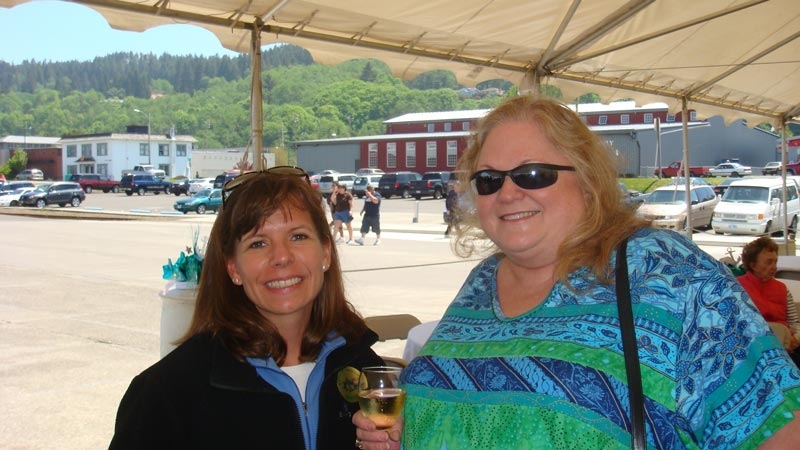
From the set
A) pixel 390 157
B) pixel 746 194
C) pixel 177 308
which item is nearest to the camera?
pixel 177 308

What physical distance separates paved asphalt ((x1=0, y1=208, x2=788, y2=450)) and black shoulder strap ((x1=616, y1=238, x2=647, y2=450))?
3642 millimetres

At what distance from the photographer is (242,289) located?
7.27ft

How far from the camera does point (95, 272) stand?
1439 centimetres

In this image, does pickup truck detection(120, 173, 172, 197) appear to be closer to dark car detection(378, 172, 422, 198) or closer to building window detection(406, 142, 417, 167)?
dark car detection(378, 172, 422, 198)

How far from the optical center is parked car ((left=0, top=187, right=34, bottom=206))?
44312 mm

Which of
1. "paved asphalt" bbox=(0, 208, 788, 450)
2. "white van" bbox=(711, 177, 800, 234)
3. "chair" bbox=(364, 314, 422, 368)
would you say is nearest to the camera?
"chair" bbox=(364, 314, 422, 368)

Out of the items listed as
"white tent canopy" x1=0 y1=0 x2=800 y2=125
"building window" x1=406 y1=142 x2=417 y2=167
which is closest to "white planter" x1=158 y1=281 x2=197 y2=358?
"white tent canopy" x1=0 y1=0 x2=800 y2=125

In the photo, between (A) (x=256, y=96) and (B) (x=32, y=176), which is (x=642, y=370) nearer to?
(A) (x=256, y=96)

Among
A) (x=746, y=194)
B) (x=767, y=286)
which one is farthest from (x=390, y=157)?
(x=767, y=286)

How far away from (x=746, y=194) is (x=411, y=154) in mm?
45793

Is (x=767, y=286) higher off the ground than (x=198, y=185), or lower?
lower

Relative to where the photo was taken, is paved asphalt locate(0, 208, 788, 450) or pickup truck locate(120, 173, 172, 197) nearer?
paved asphalt locate(0, 208, 788, 450)

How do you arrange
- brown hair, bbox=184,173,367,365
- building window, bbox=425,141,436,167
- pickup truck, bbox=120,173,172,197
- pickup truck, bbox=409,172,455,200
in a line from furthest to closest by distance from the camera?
building window, bbox=425,141,436,167 < pickup truck, bbox=120,173,172,197 < pickup truck, bbox=409,172,455,200 < brown hair, bbox=184,173,367,365

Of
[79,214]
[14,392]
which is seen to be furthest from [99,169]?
[14,392]
